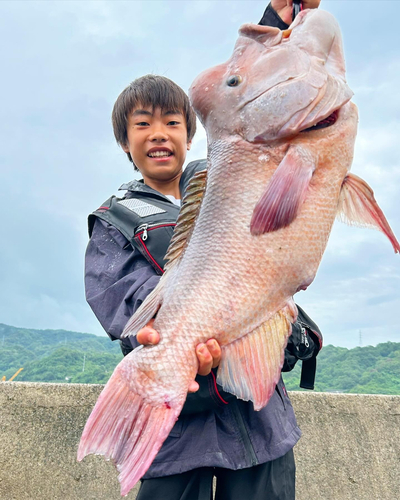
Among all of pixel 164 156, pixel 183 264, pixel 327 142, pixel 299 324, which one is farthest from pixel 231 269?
pixel 164 156

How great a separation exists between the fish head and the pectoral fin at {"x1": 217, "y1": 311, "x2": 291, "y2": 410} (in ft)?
2.32

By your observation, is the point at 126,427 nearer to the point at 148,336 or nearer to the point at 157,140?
the point at 148,336

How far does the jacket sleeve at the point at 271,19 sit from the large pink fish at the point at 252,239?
679mm

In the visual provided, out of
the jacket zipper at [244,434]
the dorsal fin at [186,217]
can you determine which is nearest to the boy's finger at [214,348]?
the dorsal fin at [186,217]

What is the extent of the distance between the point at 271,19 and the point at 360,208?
1309mm

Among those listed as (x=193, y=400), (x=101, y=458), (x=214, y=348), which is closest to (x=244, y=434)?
(x=193, y=400)

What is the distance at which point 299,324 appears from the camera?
2.12 meters

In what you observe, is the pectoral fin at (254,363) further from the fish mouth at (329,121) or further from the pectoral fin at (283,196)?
the fish mouth at (329,121)

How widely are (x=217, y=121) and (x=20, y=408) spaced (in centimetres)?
278

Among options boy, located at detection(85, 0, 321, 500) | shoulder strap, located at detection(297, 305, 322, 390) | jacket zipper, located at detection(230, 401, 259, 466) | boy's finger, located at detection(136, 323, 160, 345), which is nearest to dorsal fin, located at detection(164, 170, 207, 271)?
boy, located at detection(85, 0, 321, 500)

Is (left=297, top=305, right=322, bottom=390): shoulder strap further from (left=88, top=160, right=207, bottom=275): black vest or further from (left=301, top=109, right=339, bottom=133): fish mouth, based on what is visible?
(left=301, top=109, right=339, bottom=133): fish mouth

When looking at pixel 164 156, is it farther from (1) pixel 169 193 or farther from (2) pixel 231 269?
(2) pixel 231 269

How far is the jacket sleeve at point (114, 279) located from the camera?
6.32 feet

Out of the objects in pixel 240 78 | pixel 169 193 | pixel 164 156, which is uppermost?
pixel 240 78
